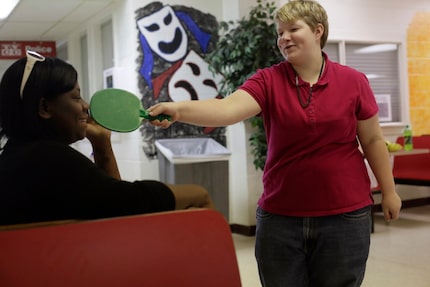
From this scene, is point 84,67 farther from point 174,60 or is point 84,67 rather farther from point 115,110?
point 115,110

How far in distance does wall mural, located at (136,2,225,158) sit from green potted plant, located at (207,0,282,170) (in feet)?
0.73

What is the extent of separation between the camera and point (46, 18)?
6.84 meters

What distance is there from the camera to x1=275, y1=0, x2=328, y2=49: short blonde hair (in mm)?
1695

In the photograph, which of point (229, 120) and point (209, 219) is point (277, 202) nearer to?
point (229, 120)

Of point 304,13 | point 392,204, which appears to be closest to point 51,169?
point 304,13

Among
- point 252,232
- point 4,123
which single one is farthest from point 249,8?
point 4,123

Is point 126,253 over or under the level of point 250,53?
under

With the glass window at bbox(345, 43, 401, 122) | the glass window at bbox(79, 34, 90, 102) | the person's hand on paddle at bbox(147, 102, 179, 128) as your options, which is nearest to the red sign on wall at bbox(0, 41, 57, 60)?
the glass window at bbox(79, 34, 90, 102)

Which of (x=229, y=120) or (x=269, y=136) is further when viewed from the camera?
(x=269, y=136)

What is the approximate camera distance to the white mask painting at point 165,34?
523cm

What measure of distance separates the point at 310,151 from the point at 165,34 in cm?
385

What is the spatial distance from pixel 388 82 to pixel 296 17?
211 inches

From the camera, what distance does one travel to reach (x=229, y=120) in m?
1.68

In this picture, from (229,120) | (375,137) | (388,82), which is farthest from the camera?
(388,82)
